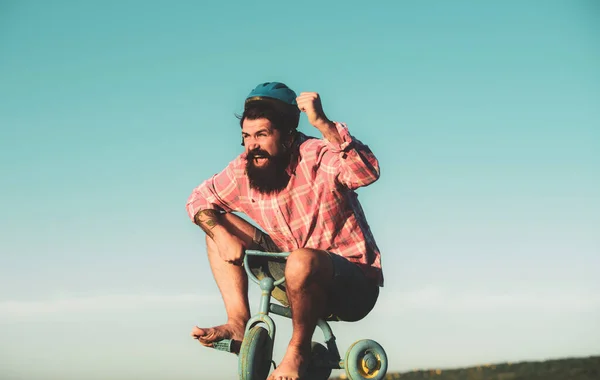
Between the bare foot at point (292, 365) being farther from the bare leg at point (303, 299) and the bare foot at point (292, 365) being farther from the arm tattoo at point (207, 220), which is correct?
the arm tattoo at point (207, 220)

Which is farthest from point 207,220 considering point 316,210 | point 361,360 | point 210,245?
point 361,360

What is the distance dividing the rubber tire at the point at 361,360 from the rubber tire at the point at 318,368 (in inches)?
8.9

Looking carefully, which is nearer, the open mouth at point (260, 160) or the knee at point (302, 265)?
the knee at point (302, 265)

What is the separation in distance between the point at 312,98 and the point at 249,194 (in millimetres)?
1307

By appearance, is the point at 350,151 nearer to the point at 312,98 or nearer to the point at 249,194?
the point at 312,98

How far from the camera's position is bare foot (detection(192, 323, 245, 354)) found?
5098 millimetres

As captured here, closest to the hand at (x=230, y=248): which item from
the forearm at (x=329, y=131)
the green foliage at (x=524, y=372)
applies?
the forearm at (x=329, y=131)

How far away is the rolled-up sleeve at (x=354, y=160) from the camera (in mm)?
4762

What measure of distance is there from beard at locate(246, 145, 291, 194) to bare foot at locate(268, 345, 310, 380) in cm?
126

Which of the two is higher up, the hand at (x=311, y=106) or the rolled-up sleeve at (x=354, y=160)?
the hand at (x=311, y=106)

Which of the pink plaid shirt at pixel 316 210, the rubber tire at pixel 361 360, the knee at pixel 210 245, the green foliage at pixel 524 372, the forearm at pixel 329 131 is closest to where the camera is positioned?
the forearm at pixel 329 131

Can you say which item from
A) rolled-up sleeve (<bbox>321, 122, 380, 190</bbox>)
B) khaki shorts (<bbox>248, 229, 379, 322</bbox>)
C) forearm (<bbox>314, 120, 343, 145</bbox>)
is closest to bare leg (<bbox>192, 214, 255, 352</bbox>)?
khaki shorts (<bbox>248, 229, 379, 322</bbox>)

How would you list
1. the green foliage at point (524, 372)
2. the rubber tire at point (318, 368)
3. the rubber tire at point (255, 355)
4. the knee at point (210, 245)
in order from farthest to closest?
the knee at point (210, 245) < the green foliage at point (524, 372) < the rubber tire at point (318, 368) < the rubber tire at point (255, 355)

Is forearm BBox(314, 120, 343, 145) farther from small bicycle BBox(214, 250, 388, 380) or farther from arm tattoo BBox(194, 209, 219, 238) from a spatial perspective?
arm tattoo BBox(194, 209, 219, 238)
